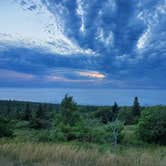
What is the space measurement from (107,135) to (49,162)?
1896 cm

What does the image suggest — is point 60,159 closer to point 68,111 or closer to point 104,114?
point 68,111

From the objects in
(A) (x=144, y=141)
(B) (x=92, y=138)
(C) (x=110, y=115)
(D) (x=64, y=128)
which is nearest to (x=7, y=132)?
(D) (x=64, y=128)

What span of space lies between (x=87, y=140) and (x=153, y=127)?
7953 mm

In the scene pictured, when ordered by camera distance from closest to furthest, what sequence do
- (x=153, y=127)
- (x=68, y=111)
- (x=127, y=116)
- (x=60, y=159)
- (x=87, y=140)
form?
(x=60, y=159)
(x=87, y=140)
(x=153, y=127)
(x=68, y=111)
(x=127, y=116)

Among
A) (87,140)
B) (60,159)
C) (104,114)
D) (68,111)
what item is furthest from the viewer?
(104,114)

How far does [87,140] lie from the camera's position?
26906 mm

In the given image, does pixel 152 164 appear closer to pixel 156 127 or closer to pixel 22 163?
pixel 22 163

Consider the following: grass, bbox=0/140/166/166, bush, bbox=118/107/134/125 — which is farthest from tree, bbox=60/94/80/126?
grass, bbox=0/140/166/166

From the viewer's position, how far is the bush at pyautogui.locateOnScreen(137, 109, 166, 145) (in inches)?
1163

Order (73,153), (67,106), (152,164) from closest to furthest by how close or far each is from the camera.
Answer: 1. (152,164)
2. (73,153)
3. (67,106)

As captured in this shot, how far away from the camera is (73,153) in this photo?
812cm

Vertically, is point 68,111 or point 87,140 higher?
point 68,111

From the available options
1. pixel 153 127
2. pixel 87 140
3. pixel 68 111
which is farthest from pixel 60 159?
pixel 68 111

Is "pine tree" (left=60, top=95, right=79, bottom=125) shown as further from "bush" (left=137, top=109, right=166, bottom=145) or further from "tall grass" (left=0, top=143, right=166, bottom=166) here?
"tall grass" (left=0, top=143, right=166, bottom=166)
